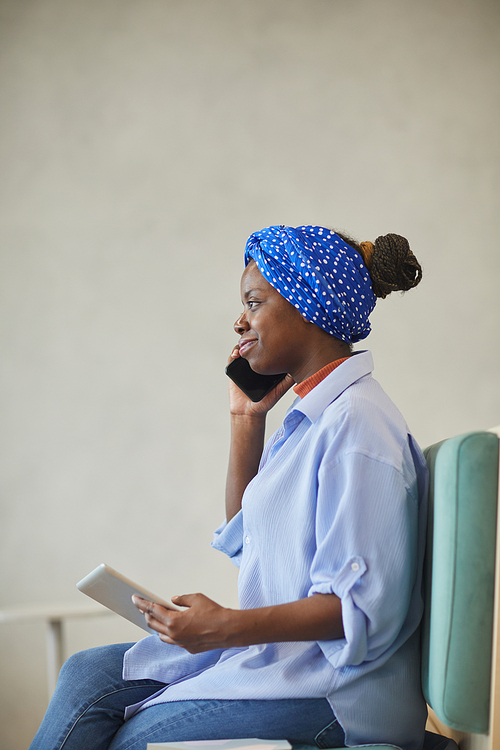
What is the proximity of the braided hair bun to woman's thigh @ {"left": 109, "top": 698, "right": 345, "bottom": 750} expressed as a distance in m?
0.73

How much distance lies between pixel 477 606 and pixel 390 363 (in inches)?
61.8

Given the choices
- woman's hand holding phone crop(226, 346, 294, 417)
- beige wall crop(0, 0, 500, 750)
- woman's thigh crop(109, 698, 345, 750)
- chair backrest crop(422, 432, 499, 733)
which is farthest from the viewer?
beige wall crop(0, 0, 500, 750)

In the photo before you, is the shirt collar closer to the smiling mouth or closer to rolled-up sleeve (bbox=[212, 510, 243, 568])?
the smiling mouth

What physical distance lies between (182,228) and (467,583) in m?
1.93

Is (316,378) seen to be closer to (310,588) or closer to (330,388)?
(330,388)

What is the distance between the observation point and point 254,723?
0.90 m

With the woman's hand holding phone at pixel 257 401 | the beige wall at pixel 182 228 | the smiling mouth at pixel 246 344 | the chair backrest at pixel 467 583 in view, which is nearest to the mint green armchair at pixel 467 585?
the chair backrest at pixel 467 583

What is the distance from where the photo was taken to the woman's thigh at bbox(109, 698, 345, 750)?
89 cm

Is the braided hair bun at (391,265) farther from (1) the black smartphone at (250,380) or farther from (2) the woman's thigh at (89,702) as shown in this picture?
(2) the woman's thigh at (89,702)

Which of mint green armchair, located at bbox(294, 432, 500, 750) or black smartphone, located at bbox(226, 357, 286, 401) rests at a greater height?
black smartphone, located at bbox(226, 357, 286, 401)

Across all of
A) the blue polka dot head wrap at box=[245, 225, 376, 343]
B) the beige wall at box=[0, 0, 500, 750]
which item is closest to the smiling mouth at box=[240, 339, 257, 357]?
the blue polka dot head wrap at box=[245, 225, 376, 343]

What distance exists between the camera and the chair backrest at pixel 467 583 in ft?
2.60

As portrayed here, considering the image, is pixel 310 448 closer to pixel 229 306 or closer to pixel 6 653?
pixel 229 306

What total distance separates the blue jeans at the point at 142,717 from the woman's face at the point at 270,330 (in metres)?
0.58
